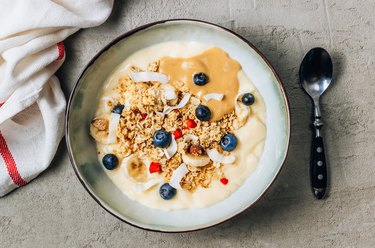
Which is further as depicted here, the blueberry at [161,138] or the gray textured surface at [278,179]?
the gray textured surface at [278,179]

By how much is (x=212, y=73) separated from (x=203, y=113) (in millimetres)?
108

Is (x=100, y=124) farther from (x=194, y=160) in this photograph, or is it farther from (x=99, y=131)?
(x=194, y=160)

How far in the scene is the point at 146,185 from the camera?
1.15 metres

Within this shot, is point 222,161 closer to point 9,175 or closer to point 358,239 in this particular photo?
point 358,239

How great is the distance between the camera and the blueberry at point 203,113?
1.10 metres

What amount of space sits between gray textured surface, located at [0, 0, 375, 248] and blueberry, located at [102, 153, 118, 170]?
0.41ft

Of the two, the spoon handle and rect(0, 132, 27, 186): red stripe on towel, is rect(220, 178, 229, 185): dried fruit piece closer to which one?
the spoon handle

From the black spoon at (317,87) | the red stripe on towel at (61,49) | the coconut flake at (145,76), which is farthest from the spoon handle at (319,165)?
the red stripe on towel at (61,49)

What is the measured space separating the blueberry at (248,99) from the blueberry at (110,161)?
34 cm

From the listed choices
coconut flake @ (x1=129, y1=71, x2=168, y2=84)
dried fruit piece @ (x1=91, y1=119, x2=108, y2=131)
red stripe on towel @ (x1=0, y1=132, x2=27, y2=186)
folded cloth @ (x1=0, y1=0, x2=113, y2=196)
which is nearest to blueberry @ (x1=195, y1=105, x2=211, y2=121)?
coconut flake @ (x1=129, y1=71, x2=168, y2=84)

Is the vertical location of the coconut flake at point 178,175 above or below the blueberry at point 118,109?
below

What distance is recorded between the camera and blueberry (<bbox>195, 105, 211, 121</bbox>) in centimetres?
110

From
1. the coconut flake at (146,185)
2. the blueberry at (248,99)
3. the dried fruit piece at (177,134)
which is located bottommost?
the coconut flake at (146,185)

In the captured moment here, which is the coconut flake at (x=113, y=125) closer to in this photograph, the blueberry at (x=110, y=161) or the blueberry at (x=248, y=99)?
the blueberry at (x=110, y=161)
